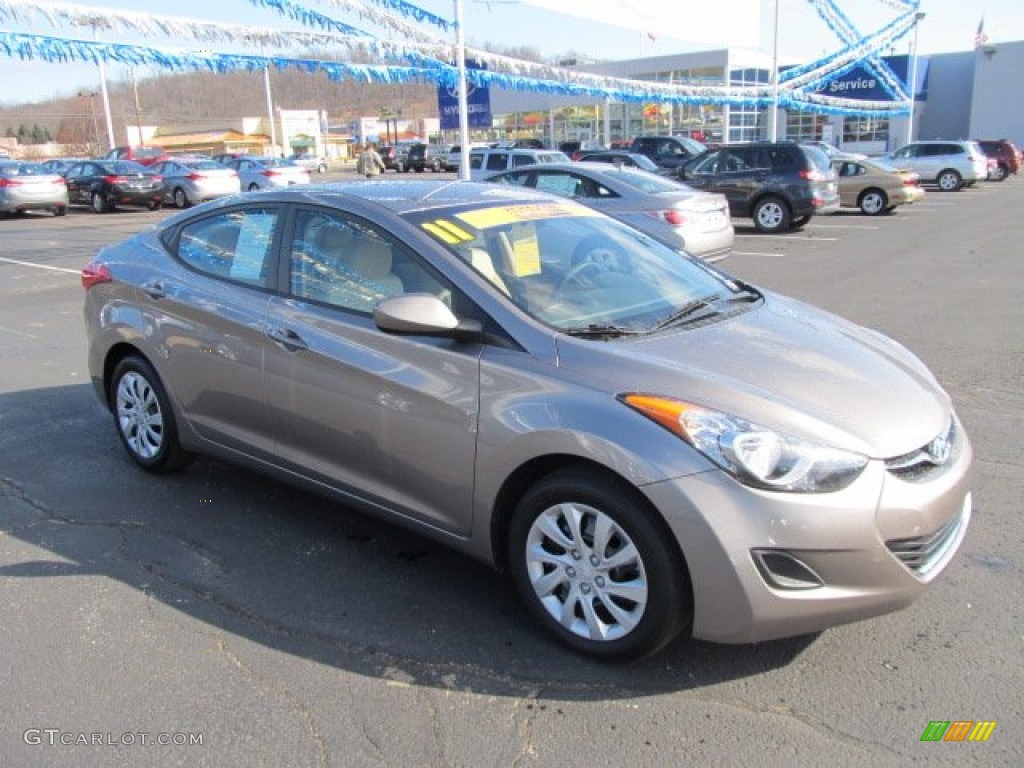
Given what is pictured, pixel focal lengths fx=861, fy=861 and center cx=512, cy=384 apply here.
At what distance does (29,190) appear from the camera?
23.4 meters

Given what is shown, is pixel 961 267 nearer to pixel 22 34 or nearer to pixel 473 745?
pixel 473 745

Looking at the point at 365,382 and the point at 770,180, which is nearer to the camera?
the point at 365,382

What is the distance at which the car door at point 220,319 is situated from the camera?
4012 mm

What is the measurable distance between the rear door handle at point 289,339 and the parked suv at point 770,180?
1497 centimetres

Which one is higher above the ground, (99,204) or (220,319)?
(220,319)

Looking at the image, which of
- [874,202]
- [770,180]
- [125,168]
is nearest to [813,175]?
[770,180]

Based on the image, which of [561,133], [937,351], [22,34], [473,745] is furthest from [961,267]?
[561,133]

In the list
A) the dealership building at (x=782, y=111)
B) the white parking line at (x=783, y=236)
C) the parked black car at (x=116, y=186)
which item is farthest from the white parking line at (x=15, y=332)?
the dealership building at (x=782, y=111)

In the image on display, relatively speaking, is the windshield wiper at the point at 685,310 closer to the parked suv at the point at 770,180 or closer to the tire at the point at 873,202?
the parked suv at the point at 770,180

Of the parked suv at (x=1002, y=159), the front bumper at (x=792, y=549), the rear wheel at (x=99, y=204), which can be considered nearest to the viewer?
the front bumper at (x=792, y=549)

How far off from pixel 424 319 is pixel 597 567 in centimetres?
108

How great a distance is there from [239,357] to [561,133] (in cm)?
5585

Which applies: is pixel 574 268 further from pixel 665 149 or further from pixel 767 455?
pixel 665 149

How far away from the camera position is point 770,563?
A: 8.72ft
